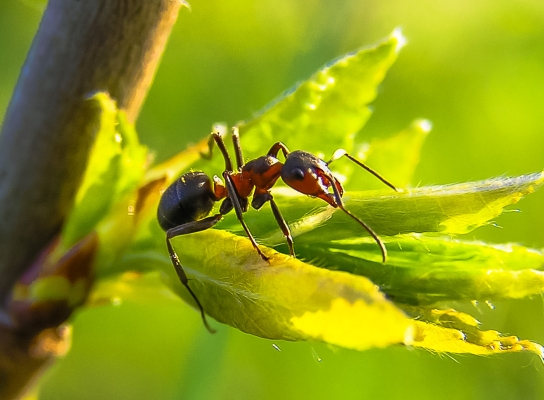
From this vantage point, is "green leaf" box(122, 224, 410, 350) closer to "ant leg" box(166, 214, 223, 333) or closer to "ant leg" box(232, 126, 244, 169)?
"ant leg" box(166, 214, 223, 333)

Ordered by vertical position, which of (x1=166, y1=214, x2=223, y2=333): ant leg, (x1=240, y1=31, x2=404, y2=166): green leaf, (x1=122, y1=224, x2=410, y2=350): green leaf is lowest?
(x1=122, y1=224, x2=410, y2=350): green leaf

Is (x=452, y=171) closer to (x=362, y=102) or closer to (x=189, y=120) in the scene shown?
(x=189, y=120)

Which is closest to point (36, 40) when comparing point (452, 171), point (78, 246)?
point (78, 246)

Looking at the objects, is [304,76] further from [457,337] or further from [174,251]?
[457,337]

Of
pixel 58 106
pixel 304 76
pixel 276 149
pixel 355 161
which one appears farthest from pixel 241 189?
pixel 304 76

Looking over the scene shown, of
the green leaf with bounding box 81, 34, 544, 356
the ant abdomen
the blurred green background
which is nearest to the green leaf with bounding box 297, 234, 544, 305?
the green leaf with bounding box 81, 34, 544, 356

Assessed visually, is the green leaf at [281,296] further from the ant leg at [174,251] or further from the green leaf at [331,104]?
the green leaf at [331,104]
